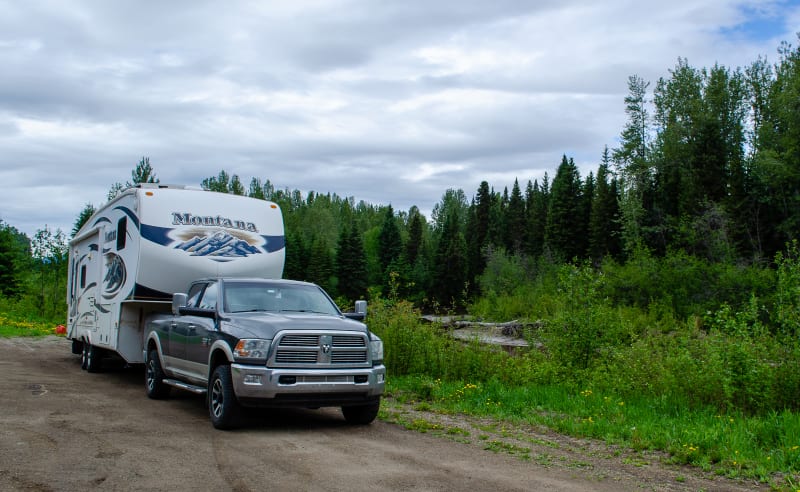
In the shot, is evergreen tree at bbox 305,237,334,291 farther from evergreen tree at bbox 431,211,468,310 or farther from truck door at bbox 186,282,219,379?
truck door at bbox 186,282,219,379

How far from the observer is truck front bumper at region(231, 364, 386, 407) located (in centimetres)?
886

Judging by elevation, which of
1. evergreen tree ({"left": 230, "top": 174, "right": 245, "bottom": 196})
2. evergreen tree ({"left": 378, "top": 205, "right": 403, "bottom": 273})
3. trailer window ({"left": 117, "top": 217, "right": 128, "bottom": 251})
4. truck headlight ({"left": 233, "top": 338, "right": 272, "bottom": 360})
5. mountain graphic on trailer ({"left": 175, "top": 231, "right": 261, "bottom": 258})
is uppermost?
evergreen tree ({"left": 230, "top": 174, "right": 245, "bottom": 196})

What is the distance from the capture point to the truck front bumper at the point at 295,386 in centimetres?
886

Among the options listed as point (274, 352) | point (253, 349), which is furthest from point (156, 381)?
point (274, 352)

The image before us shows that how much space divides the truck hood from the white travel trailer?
3.19m

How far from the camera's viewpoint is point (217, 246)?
12906 millimetres

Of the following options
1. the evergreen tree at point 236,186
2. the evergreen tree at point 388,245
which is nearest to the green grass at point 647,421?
the evergreen tree at point 388,245

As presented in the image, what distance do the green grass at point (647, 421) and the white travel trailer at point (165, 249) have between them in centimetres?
391

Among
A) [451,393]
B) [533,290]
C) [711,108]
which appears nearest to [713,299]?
[533,290]

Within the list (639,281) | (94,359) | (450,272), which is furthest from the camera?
(450,272)

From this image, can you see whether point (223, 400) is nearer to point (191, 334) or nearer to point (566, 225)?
point (191, 334)

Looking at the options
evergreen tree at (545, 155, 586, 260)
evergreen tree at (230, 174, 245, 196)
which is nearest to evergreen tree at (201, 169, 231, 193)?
evergreen tree at (230, 174, 245, 196)

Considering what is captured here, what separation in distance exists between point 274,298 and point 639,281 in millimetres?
34292

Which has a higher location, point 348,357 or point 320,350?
point 320,350
